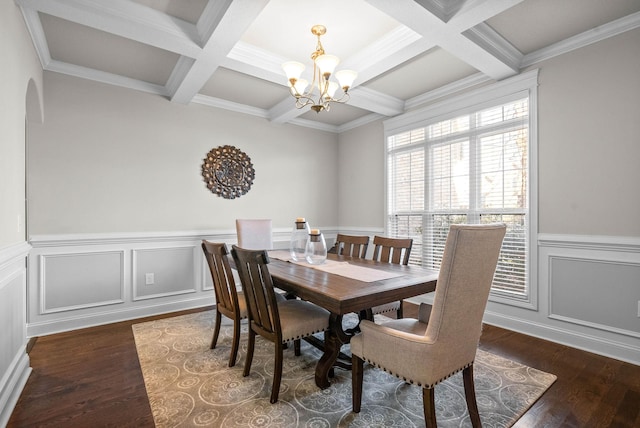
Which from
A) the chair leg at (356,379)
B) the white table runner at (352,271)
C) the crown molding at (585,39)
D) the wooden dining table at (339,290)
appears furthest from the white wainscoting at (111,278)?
the crown molding at (585,39)

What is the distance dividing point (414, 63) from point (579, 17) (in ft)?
4.04

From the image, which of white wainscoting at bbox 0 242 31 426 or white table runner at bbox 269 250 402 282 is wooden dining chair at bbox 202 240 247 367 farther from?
white wainscoting at bbox 0 242 31 426

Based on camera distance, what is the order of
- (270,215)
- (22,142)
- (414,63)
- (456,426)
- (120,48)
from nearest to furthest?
(456,426) < (22,142) < (120,48) < (414,63) < (270,215)

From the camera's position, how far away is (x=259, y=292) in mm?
1928

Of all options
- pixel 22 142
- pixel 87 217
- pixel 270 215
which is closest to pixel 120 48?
pixel 22 142

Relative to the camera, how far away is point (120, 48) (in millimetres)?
2809

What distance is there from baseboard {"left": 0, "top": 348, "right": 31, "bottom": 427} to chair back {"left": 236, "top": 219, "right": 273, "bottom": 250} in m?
1.93

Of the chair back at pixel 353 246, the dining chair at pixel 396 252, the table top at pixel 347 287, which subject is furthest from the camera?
the chair back at pixel 353 246

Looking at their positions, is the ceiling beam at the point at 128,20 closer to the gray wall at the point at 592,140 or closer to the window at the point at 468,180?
the window at the point at 468,180

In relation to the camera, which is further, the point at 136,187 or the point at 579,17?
the point at 136,187

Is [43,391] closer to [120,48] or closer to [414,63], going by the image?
[120,48]

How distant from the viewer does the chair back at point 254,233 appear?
12.0 feet

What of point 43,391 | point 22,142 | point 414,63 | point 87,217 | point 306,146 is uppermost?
point 414,63

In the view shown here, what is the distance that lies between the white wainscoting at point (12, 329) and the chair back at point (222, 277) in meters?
1.13
